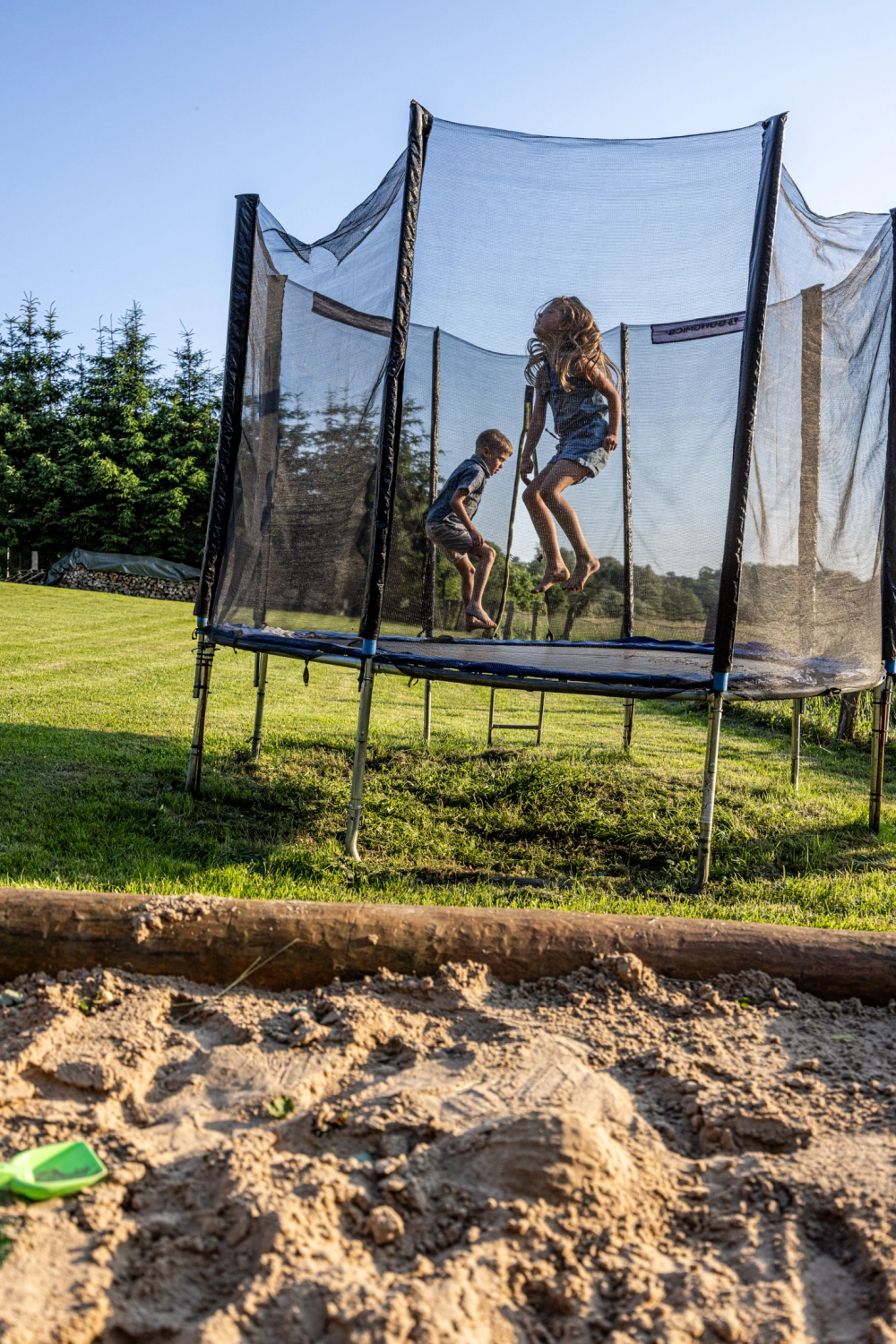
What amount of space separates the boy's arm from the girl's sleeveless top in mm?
632

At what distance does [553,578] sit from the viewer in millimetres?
4945

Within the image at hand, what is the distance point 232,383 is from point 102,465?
23.8m

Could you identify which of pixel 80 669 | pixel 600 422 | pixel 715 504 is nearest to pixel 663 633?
pixel 715 504

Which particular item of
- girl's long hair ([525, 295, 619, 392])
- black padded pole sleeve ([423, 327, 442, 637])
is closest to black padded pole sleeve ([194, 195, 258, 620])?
black padded pole sleeve ([423, 327, 442, 637])

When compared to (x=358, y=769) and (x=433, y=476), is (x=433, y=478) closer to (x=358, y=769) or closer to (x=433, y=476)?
(x=433, y=476)

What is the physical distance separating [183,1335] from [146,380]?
3119 cm

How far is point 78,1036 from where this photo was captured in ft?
5.93

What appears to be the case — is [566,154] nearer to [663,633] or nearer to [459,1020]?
[663,633]

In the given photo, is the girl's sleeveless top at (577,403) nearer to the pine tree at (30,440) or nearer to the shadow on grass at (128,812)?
→ the shadow on grass at (128,812)

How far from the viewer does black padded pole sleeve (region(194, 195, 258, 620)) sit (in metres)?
4.41

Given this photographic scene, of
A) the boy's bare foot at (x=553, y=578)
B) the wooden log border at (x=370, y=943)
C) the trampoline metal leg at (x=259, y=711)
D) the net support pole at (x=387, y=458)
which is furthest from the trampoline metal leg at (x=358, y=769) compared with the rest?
the trampoline metal leg at (x=259, y=711)

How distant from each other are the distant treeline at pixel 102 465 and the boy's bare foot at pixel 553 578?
22791 mm

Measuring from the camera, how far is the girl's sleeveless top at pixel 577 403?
471 centimetres

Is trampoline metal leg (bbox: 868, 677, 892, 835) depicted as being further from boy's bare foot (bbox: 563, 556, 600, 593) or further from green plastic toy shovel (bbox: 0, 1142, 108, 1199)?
green plastic toy shovel (bbox: 0, 1142, 108, 1199)
